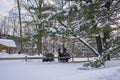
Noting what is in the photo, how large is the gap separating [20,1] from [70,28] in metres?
21.6

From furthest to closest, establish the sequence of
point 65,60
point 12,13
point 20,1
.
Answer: point 12,13, point 20,1, point 65,60

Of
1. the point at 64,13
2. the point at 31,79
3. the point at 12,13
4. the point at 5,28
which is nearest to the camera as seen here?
the point at 31,79

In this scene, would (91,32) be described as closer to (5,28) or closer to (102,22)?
(102,22)

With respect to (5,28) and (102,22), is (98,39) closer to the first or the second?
(102,22)

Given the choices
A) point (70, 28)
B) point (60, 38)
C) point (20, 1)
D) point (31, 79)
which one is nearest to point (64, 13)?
point (70, 28)

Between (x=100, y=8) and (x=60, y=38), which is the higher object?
(x=100, y=8)

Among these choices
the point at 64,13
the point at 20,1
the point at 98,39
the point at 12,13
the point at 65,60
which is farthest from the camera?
the point at 12,13

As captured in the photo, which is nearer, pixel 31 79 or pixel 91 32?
pixel 31 79

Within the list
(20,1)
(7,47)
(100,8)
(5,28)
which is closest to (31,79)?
(100,8)

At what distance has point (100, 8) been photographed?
1210 centimetres

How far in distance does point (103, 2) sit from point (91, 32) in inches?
68.8

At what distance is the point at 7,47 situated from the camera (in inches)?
1795

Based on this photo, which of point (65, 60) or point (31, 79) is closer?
point (31, 79)

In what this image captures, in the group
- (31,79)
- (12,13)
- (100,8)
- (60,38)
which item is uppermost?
(12,13)
